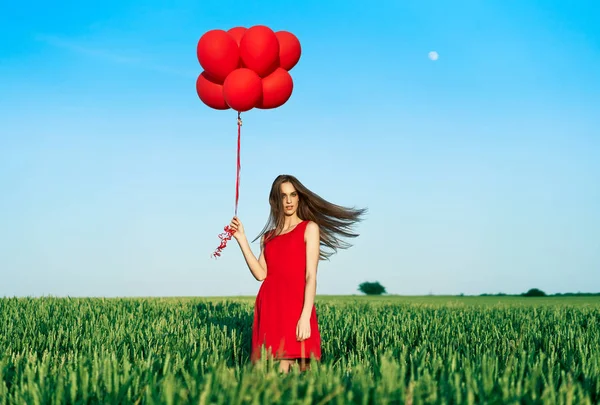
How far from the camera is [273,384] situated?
317cm

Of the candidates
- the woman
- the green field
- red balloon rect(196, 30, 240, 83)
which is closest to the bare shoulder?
the woman

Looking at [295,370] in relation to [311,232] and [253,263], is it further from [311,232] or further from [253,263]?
[253,263]

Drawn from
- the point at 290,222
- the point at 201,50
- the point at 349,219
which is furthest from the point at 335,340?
the point at 201,50

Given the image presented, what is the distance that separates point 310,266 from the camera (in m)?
5.76

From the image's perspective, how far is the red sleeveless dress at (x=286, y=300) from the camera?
5754 millimetres

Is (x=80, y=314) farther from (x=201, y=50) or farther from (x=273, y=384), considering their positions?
(x=273, y=384)

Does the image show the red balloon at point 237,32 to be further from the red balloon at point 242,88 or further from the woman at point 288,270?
the woman at point 288,270

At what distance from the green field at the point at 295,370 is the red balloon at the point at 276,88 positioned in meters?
3.15

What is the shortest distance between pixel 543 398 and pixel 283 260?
3.10 metres

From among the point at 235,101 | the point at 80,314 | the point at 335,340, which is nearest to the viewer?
the point at 235,101

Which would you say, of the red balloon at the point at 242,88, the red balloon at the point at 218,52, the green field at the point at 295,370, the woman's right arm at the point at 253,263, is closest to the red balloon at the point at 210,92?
the red balloon at the point at 218,52

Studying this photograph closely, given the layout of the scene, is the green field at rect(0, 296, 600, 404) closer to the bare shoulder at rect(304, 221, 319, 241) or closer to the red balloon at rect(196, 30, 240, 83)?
the bare shoulder at rect(304, 221, 319, 241)

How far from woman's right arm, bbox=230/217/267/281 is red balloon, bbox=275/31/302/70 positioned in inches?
103

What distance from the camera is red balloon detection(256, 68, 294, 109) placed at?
25.2 feet
